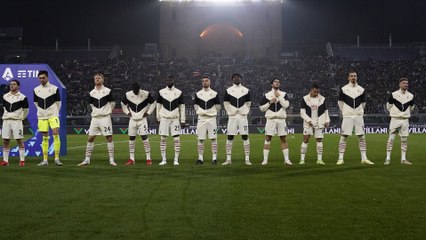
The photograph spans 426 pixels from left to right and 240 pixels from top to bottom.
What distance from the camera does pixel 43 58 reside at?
5403 cm

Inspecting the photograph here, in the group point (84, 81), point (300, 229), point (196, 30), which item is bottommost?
point (300, 229)

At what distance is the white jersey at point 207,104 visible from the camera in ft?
42.4

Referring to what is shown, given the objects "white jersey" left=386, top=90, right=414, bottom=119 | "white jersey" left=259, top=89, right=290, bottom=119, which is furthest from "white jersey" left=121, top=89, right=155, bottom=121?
"white jersey" left=386, top=90, right=414, bottom=119

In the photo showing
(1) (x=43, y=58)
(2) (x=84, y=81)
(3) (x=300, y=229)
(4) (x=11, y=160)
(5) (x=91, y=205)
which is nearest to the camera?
(3) (x=300, y=229)

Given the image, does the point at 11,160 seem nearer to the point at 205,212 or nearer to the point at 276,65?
the point at 205,212

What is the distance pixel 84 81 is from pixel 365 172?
3925cm

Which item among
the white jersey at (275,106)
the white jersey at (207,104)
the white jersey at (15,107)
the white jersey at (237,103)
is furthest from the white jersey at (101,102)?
the white jersey at (275,106)

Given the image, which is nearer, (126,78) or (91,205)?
(91,205)

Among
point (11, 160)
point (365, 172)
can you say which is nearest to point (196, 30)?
point (11, 160)

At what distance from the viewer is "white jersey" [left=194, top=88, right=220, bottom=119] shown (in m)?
12.9

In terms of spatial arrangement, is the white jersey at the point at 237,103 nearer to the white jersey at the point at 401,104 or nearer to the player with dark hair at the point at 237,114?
the player with dark hair at the point at 237,114

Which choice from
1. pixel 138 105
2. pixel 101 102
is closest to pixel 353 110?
pixel 138 105

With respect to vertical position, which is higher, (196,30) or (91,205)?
(196,30)

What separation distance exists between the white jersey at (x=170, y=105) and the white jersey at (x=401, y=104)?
551 centimetres
